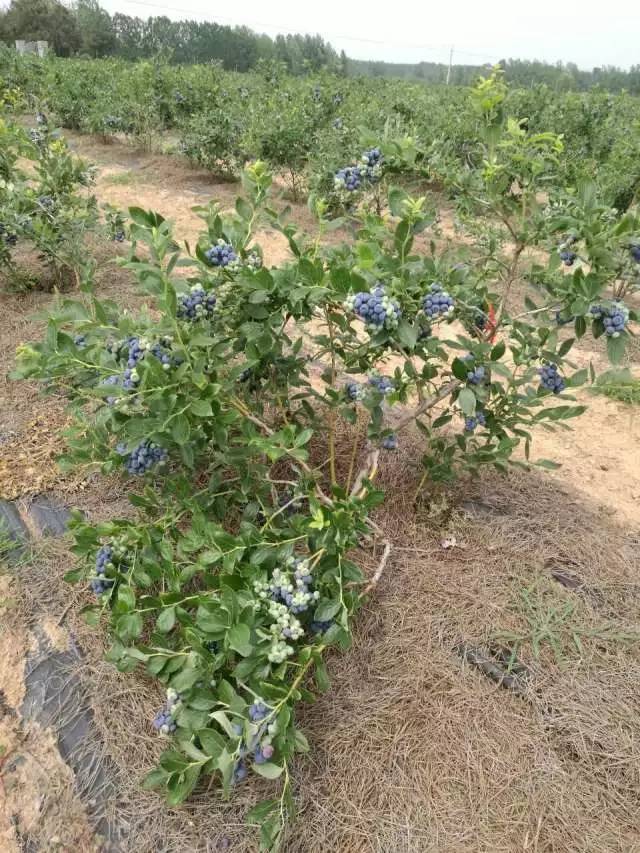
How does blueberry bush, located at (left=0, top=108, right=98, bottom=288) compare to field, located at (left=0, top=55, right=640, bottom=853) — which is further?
blueberry bush, located at (left=0, top=108, right=98, bottom=288)

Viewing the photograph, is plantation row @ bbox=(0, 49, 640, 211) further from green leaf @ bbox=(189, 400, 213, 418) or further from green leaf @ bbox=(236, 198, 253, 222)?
green leaf @ bbox=(189, 400, 213, 418)

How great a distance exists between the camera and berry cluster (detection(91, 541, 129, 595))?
169cm

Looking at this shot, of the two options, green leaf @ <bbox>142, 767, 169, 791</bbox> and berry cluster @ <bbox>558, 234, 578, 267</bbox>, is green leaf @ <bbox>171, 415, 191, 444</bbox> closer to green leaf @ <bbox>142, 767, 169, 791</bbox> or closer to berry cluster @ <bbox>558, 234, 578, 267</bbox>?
green leaf @ <bbox>142, 767, 169, 791</bbox>

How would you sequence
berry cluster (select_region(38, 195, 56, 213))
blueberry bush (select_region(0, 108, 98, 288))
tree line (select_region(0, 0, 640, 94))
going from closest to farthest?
1. blueberry bush (select_region(0, 108, 98, 288))
2. berry cluster (select_region(38, 195, 56, 213))
3. tree line (select_region(0, 0, 640, 94))

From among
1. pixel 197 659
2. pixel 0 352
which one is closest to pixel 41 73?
pixel 0 352

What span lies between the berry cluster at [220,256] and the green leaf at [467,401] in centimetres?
74

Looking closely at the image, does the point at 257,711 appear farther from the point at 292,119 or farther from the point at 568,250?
the point at 292,119

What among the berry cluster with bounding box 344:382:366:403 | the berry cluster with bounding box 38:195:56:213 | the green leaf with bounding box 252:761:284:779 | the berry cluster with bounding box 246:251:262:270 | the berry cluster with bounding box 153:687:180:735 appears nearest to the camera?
the green leaf with bounding box 252:761:284:779

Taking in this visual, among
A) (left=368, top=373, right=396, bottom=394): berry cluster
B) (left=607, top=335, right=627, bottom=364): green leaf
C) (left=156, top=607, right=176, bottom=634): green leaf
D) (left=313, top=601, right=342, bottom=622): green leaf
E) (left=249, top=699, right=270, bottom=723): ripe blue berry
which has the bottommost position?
(left=249, top=699, right=270, bottom=723): ripe blue berry

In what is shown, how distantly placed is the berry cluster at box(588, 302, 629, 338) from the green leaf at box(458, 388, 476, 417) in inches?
→ 15.0

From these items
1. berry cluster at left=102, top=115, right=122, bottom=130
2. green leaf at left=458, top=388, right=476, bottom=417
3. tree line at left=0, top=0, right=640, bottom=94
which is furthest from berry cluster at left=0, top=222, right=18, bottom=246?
tree line at left=0, top=0, right=640, bottom=94

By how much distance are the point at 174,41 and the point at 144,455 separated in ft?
146

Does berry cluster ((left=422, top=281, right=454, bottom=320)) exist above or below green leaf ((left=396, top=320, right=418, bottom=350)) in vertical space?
above

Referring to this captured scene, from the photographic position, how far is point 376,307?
4.53ft
